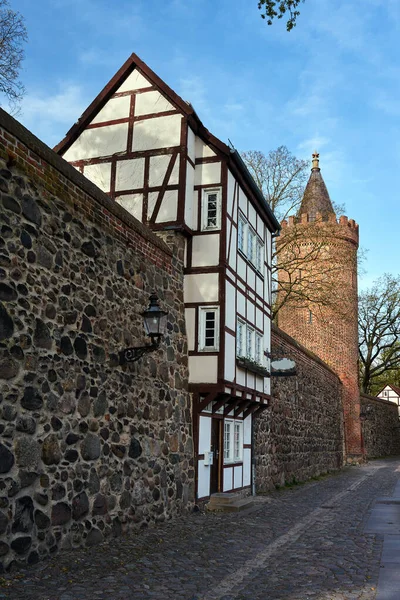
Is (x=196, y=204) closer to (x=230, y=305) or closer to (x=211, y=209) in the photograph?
(x=211, y=209)

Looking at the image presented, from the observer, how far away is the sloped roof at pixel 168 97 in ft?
44.7

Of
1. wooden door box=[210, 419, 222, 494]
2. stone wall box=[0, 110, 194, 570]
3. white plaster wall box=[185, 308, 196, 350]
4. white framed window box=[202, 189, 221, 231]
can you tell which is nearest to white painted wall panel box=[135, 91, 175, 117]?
white framed window box=[202, 189, 221, 231]

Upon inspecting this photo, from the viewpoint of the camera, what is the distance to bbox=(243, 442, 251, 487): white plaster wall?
16111mm

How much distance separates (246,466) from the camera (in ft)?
53.5

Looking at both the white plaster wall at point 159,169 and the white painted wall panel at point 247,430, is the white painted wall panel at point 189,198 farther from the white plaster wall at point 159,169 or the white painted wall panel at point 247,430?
the white painted wall panel at point 247,430

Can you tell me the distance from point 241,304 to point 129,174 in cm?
406

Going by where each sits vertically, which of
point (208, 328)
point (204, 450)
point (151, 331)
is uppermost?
point (208, 328)

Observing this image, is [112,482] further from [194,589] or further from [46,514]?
[194,589]

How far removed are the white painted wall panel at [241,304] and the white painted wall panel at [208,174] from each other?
2706 mm

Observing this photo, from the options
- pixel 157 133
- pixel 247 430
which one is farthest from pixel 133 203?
pixel 247 430

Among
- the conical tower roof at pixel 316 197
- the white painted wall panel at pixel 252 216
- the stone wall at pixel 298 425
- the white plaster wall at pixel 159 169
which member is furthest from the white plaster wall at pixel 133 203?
the conical tower roof at pixel 316 197

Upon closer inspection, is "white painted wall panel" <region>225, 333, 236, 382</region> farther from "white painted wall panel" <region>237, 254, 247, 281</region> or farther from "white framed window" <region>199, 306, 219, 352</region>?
"white painted wall panel" <region>237, 254, 247, 281</region>

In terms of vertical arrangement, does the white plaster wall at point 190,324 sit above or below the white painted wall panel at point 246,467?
above

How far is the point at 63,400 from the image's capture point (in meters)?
8.08
